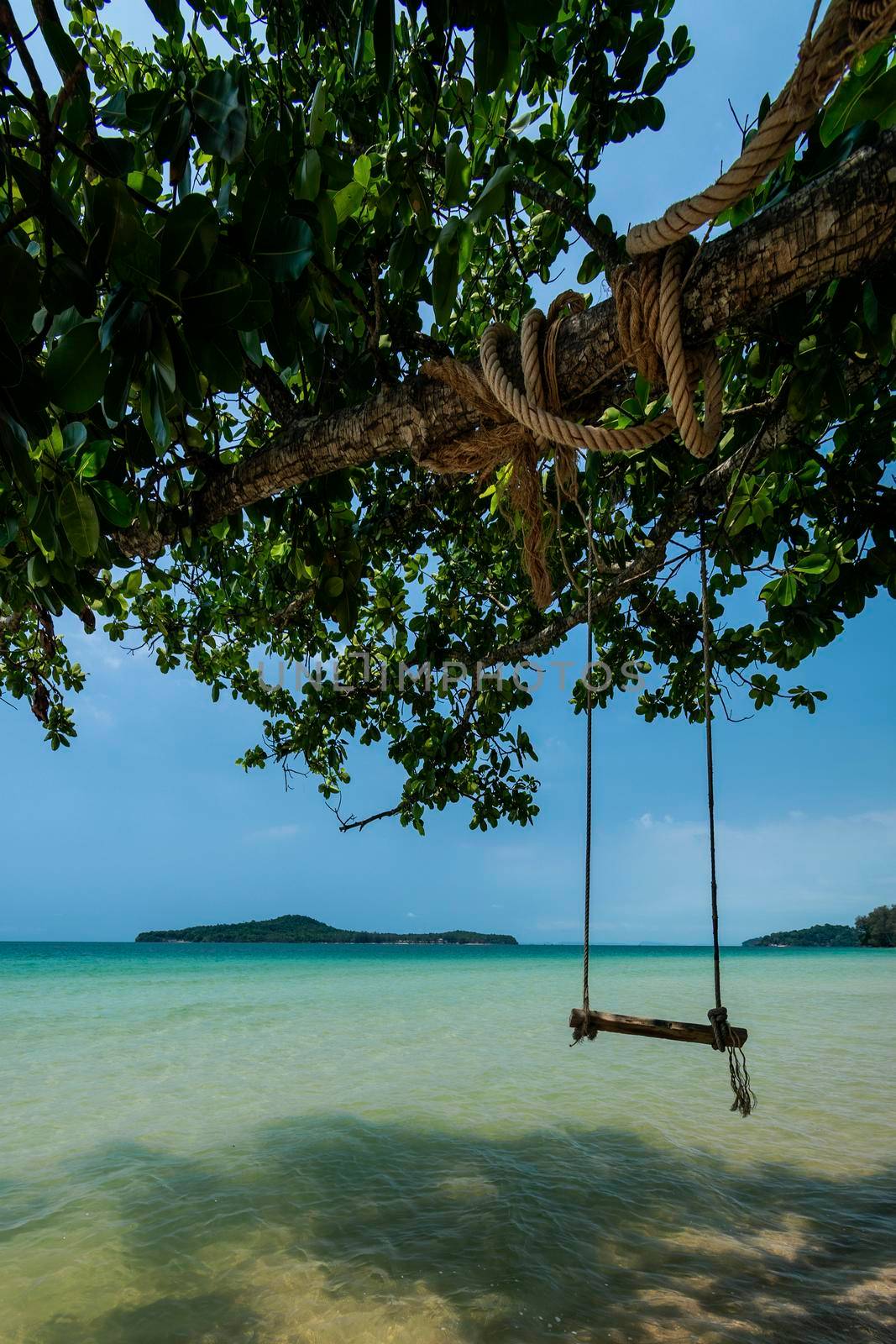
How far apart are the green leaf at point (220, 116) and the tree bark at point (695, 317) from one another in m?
0.62

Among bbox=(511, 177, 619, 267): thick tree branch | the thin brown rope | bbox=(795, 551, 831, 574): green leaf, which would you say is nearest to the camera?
the thin brown rope

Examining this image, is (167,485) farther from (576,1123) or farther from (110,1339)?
(576,1123)

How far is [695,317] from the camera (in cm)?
131

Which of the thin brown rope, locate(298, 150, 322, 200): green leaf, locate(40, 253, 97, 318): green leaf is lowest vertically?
locate(40, 253, 97, 318): green leaf

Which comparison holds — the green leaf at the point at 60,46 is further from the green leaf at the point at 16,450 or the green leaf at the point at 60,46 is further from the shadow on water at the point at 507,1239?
the shadow on water at the point at 507,1239

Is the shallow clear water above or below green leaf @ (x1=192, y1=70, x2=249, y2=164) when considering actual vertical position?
below

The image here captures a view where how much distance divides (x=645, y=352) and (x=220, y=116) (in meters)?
0.80

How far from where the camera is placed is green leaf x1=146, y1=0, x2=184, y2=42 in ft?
3.57

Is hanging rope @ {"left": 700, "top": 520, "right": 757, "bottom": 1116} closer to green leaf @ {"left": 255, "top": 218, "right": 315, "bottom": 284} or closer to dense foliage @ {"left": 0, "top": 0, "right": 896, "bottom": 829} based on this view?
dense foliage @ {"left": 0, "top": 0, "right": 896, "bottom": 829}

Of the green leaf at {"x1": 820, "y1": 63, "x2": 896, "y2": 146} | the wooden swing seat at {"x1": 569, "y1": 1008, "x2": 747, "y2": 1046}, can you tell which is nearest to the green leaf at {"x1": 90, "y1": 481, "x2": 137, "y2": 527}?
the green leaf at {"x1": 820, "y1": 63, "x2": 896, "y2": 146}

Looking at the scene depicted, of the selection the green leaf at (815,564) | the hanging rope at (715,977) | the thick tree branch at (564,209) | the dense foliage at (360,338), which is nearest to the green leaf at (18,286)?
the dense foliage at (360,338)

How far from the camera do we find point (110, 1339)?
1991mm

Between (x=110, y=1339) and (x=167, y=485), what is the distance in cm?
231

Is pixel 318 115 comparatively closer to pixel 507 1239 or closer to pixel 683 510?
pixel 683 510
